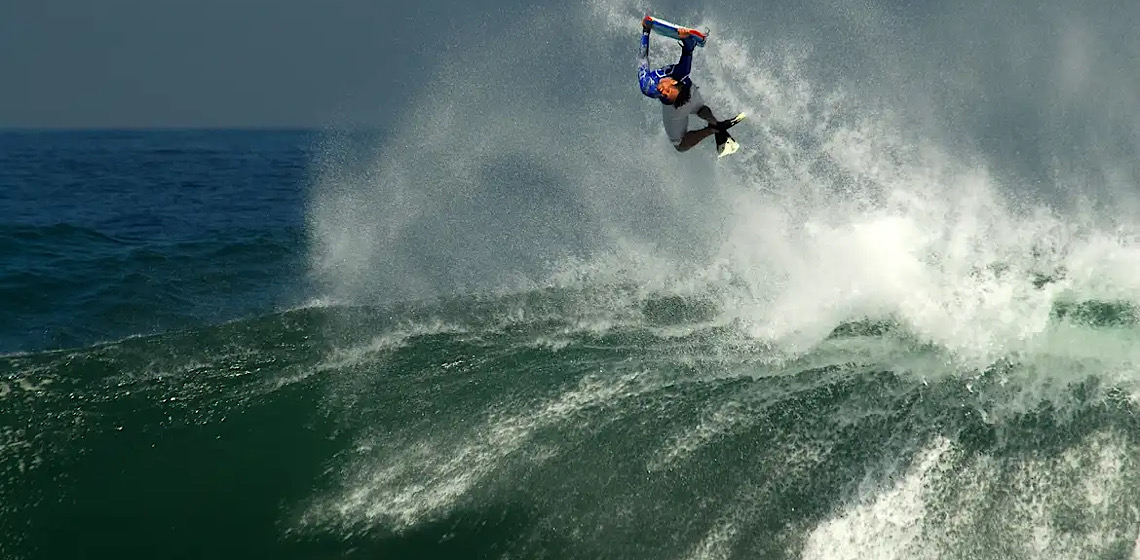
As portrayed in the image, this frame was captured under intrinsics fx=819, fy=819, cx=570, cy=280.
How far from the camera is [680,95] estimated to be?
1026 cm

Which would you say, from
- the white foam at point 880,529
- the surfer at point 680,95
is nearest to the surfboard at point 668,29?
the surfer at point 680,95

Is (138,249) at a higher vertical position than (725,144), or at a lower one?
higher

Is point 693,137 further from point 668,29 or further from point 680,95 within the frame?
point 668,29

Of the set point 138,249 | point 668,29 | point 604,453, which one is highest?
point 138,249

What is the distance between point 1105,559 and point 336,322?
9764 millimetres

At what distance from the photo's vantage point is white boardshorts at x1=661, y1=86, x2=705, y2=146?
1052cm

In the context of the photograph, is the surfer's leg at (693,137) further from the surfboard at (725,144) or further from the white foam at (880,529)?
the white foam at (880,529)

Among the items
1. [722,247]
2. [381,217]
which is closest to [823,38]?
[722,247]

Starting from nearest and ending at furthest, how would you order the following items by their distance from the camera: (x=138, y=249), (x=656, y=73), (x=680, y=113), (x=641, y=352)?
(x=656, y=73) → (x=641, y=352) → (x=680, y=113) → (x=138, y=249)

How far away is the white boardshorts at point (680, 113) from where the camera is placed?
34.5ft

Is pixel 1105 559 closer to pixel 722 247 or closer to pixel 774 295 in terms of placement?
pixel 774 295

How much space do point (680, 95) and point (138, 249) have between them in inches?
538

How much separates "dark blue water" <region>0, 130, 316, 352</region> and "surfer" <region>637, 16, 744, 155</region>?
22.8 ft

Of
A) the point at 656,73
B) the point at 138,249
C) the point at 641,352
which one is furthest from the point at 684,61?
the point at 138,249
